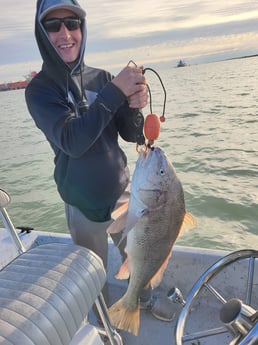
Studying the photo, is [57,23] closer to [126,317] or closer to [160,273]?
[160,273]

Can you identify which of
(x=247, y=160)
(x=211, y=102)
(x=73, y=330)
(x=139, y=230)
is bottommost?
(x=211, y=102)

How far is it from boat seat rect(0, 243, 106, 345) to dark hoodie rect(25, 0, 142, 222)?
1.32 ft

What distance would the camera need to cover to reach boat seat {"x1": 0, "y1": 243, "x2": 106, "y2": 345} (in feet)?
5.34

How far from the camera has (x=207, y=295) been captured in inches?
129

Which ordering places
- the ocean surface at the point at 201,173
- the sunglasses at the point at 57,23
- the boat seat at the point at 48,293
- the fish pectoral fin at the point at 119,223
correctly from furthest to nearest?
the ocean surface at the point at 201,173, the sunglasses at the point at 57,23, the fish pectoral fin at the point at 119,223, the boat seat at the point at 48,293

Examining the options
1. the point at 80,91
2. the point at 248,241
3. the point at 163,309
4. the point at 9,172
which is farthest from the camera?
the point at 9,172

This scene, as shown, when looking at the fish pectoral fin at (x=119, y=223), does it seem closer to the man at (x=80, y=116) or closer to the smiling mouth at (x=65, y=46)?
the man at (x=80, y=116)

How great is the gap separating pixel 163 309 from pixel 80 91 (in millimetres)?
1933

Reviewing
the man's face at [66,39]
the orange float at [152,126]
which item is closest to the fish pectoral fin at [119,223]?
the orange float at [152,126]

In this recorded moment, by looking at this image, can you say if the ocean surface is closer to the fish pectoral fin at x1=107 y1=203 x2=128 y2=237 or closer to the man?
the man

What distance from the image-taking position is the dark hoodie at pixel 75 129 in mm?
2068

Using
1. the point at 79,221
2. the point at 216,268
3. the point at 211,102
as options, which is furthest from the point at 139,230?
the point at 211,102

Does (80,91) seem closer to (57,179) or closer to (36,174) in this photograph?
(57,179)

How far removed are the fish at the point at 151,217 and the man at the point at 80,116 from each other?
1.26 ft
